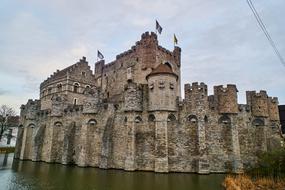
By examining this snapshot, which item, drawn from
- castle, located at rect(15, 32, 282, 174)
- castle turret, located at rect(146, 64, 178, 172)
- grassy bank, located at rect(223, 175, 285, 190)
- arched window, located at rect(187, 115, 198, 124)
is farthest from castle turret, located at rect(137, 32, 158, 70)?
grassy bank, located at rect(223, 175, 285, 190)

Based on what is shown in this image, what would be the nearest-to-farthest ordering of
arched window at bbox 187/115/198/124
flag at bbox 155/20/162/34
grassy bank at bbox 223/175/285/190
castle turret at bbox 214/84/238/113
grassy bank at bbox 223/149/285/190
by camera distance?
grassy bank at bbox 223/175/285/190 < grassy bank at bbox 223/149/285/190 < arched window at bbox 187/115/198/124 < castle turret at bbox 214/84/238/113 < flag at bbox 155/20/162/34

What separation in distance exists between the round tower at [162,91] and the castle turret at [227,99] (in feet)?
14.8

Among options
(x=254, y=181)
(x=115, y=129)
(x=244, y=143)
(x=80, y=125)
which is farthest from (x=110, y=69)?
(x=254, y=181)

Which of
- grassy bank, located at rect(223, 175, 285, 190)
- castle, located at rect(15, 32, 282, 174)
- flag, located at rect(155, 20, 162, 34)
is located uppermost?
flag, located at rect(155, 20, 162, 34)

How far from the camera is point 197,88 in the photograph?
73.0ft

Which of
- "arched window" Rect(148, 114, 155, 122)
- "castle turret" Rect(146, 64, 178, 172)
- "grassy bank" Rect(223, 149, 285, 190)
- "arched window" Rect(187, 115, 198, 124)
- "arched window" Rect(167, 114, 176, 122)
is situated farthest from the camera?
"arched window" Rect(148, 114, 155, 122)

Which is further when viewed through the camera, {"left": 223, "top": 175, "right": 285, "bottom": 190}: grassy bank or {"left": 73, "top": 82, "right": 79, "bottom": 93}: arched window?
{"left": 73, "top": 82, "right": 79, "bottom": 93}: arched window

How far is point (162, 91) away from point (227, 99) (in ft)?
21.3

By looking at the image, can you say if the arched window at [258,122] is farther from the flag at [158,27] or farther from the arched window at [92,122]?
the arched window at [92,122]

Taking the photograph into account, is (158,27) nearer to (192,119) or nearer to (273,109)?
(192,119)

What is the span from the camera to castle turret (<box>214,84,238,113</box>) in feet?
73.3

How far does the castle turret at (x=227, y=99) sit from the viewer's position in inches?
879

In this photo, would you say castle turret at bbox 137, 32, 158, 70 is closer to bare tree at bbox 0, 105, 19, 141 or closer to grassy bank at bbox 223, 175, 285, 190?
grassy bank at bbox 223, 175, 285, 190

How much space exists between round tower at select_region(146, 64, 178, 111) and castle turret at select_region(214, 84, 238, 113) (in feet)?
14.8
